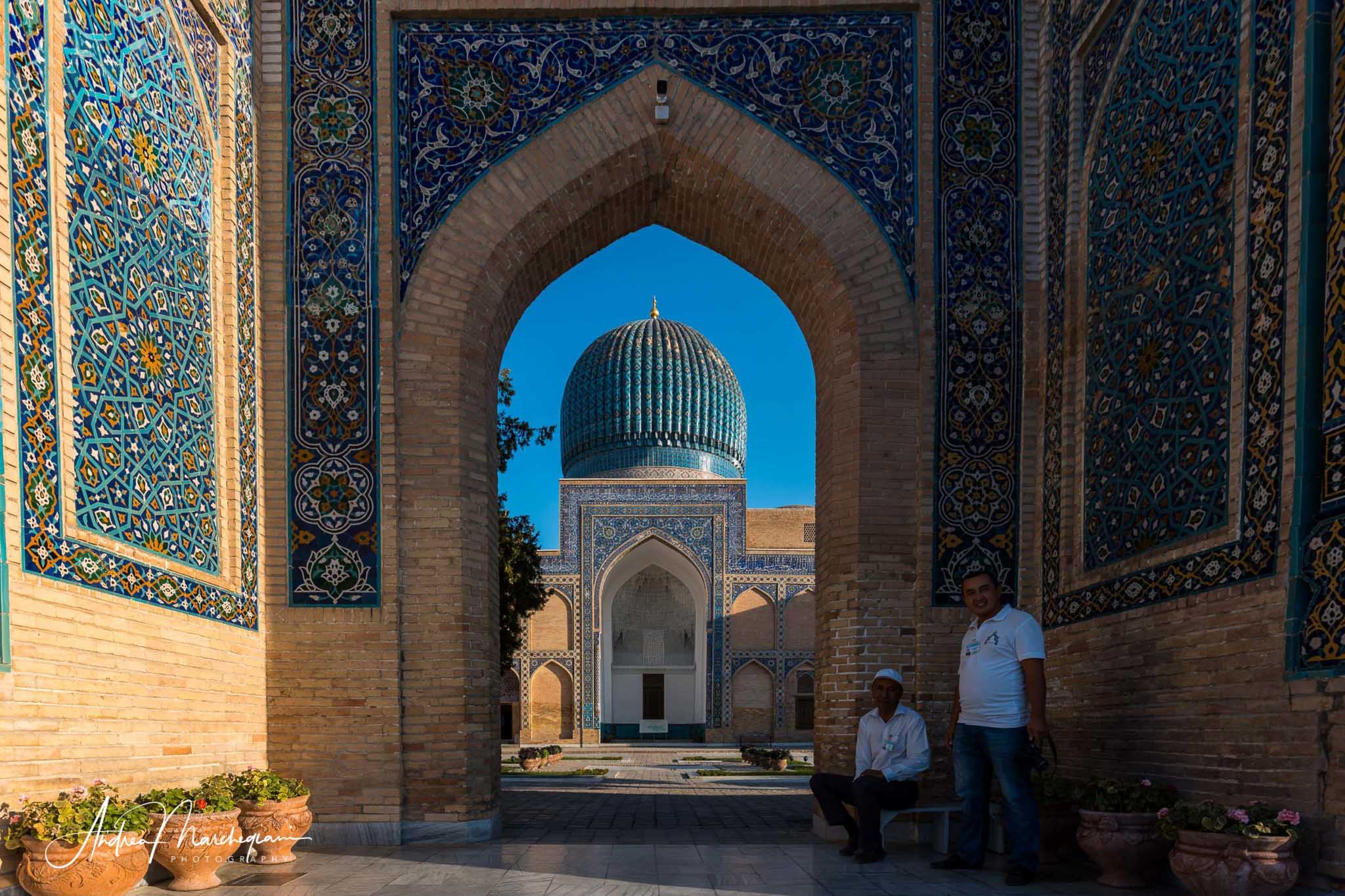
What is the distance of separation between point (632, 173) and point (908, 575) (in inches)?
110

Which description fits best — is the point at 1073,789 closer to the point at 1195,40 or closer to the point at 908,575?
the point at 908,575

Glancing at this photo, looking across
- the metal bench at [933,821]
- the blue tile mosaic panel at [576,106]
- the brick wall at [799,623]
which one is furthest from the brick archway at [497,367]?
the brick wall at [799,623]

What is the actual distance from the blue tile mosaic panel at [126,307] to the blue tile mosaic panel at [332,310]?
29 cm

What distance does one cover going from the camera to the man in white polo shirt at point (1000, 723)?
4289 mm

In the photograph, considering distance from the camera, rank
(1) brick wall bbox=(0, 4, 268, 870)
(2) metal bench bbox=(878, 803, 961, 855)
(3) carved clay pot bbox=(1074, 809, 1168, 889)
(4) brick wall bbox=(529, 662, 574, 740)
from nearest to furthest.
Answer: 1. (1) brick wall bbox=(0, 4, 268, 870)
2. (3) carved clay pot bbox=(1074, 809, 1168, 889)
3. (2) metal bench bbox=(878, 803, 961, 855)
4. (4) brick wall bbox=(529, 662, 574, 740)

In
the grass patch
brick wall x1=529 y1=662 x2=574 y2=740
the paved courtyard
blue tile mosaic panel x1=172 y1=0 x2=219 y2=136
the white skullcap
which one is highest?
blue tile mosaic panel x1=172 y1=0 x2=219 y2=136

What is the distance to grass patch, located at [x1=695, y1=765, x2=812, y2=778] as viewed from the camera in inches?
496

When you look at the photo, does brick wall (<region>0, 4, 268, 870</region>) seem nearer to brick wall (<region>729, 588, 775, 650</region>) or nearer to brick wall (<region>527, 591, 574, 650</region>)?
brick wall (<region>527, 591, 574, 650</region>)

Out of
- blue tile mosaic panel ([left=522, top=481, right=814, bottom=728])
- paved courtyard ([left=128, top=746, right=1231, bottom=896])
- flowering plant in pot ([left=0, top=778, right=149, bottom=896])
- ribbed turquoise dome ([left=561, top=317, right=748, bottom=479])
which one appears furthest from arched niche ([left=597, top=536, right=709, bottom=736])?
flowering plant in pot ([left=0, top=778, right=149, bottom=896])

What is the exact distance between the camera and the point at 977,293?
6.04 metres

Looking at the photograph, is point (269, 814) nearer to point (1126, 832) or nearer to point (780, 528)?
point (1126, 832)

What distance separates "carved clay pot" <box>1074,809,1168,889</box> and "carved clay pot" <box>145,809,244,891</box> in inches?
129

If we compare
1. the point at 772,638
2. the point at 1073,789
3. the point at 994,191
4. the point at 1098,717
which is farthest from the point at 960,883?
the point at 772,638

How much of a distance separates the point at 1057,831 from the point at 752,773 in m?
8.93
